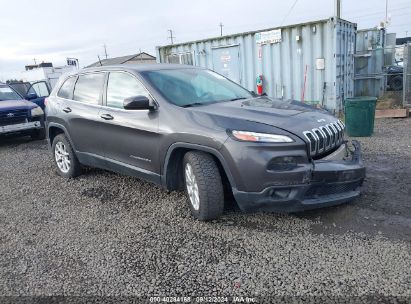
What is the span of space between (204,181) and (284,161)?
0.79 meters

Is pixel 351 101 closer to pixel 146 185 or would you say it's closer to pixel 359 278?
pixel 146 185

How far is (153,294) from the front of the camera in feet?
8.89

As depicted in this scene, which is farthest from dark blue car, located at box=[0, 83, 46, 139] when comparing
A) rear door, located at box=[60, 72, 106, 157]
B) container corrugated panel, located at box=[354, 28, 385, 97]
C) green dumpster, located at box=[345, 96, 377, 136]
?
container corrugated panel, located at box=[354, 28, 385, 97]

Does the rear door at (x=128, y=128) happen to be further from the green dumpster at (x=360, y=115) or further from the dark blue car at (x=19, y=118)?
the dark blue car at (x=19, y=118)

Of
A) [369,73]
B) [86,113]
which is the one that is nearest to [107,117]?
[86,113]

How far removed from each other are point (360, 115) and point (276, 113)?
4.55 m

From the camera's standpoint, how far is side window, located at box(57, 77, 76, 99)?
17.8ft

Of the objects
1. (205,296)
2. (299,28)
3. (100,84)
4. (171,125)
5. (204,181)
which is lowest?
(205,296)

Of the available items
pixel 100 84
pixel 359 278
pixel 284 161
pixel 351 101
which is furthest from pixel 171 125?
pixel 351 101

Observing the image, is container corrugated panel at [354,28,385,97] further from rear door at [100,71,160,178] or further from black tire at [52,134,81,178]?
black tire at [52,134,81,178]

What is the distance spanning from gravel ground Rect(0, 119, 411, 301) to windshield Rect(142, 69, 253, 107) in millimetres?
1261

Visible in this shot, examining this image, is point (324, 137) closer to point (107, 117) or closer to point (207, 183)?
point (207, 183)

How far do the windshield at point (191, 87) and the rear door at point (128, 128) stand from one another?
22cm

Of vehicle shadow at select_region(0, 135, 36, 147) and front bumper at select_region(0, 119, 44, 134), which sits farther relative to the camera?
vehicle shadow at select_region(0, 135, 36, 147)
